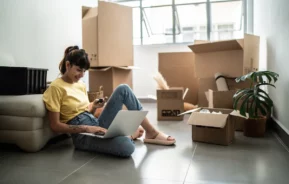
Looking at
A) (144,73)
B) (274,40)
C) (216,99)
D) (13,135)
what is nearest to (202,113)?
(216,99)

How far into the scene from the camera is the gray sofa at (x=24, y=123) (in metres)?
1.79

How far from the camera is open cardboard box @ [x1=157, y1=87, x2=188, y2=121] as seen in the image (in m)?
3.03

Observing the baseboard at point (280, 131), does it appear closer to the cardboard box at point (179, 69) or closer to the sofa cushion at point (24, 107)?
the cardboard box at point (179, 69)

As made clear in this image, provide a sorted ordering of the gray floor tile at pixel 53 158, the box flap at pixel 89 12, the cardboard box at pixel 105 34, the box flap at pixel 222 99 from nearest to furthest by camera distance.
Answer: the gray floor tile at pixel 53 158
the box flap at pixel 222 99
the cardboard box at pixel 105 34
the box flap at pixel 89 12

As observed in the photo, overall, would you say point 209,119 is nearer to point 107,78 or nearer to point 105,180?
point 105,180

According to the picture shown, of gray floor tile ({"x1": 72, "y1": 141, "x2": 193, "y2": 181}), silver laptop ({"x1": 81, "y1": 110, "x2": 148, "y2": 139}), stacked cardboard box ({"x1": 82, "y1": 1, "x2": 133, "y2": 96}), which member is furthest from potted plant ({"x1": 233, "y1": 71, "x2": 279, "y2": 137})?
stacked cardboard box ({"x1": 82, "y1": 1, "x2": 133, "y2": 96})

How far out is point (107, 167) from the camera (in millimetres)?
1529

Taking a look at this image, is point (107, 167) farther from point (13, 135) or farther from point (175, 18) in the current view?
point (175, 18)

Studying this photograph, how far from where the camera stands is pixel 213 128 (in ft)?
6.48

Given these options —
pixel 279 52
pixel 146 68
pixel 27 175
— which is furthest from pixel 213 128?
pixel 146 68

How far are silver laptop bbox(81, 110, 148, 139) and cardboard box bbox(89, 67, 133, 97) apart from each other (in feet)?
4.84

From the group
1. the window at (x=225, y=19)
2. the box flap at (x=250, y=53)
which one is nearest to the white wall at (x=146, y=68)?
the window at (x=225, y=19)

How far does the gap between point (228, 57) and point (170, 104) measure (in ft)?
2.67

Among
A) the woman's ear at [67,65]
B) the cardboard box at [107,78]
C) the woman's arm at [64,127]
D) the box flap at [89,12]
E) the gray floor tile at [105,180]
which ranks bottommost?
the gray floor tile at [105,180]
